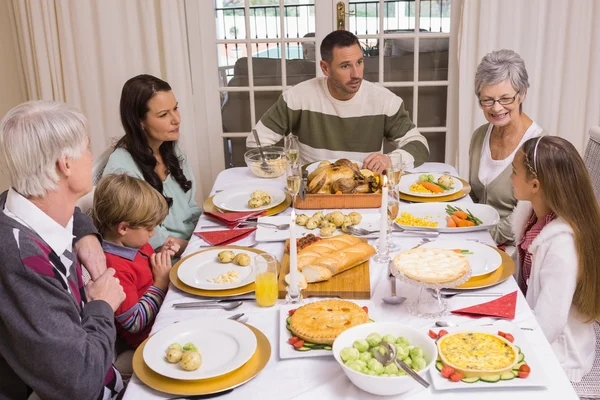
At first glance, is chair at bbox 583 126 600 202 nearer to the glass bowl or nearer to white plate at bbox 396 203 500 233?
white plate at bbox 396 203 500 233

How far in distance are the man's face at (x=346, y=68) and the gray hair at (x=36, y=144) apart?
1.79 meters

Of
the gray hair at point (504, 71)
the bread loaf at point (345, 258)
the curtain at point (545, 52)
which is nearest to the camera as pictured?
the bread loaf at point (345, 258)

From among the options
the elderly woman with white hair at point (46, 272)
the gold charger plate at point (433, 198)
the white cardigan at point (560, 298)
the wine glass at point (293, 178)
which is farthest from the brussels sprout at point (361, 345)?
the gold charger plate at point (433, 198)

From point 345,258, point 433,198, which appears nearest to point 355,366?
point 345,258

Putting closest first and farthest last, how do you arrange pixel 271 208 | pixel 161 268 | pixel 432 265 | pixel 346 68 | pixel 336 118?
pixel 432 265, pixel 161 268, pixel 271 208, pixel 346 68, pixel 336 118

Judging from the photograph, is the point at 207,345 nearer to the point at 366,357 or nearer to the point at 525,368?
the point at 366,357

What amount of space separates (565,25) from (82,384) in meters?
3.55

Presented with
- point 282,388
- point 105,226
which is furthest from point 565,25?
point 282,388

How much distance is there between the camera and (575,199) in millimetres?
1875

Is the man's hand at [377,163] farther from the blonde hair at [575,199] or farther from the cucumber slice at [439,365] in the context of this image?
the cucumber slice at [439,365]

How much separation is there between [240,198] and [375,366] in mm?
1350

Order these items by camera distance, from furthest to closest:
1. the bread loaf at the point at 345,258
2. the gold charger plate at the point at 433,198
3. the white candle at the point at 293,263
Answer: the gold charger plate at the point at 433,198
the bread loaf at the point at 345,258
the white candle at the point at 293,263

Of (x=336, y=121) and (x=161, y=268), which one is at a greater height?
(x=336, y=121)

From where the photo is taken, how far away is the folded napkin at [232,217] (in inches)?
88.9
